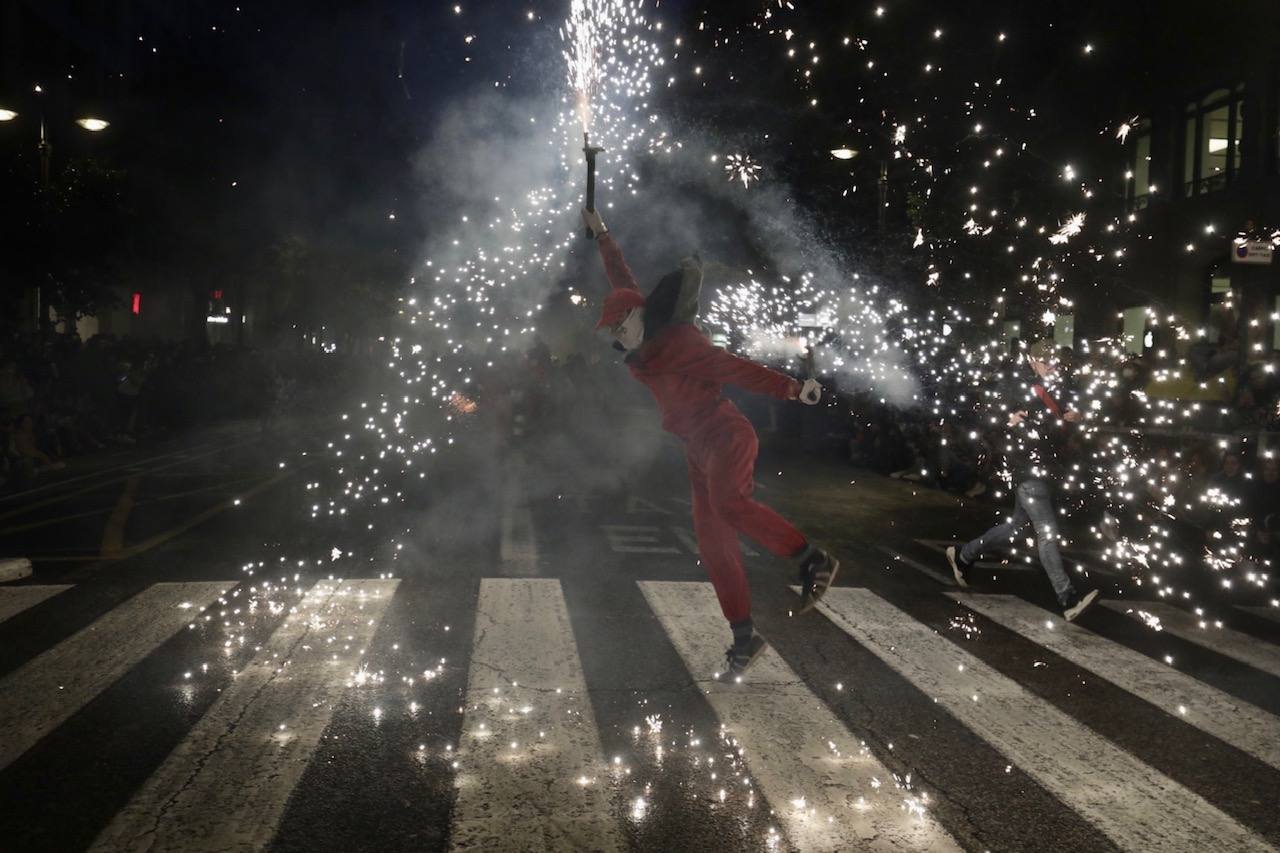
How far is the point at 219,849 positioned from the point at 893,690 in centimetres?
318

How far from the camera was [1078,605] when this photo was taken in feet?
22.6

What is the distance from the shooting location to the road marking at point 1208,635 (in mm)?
6207

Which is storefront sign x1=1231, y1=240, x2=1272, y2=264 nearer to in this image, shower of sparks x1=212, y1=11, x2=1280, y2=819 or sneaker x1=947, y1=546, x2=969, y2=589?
shower of sparks x1=212, y1=11, x2=1280, y2=819

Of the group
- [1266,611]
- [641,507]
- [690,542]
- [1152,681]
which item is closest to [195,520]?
[641,507]

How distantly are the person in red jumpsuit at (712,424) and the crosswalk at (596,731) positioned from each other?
0.48 meters

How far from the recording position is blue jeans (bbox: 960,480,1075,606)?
707cm

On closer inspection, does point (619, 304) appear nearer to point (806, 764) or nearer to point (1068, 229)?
point (806, 764)

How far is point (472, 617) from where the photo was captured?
252 inches

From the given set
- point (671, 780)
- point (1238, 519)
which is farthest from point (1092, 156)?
point (671, 780)

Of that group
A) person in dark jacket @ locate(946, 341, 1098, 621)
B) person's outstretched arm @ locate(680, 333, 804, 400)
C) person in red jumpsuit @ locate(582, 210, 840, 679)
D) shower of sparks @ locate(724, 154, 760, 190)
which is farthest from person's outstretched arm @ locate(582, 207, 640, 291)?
shower of sparks @ locate(724, 154, 760, 190)

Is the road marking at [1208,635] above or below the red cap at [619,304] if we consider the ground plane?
below

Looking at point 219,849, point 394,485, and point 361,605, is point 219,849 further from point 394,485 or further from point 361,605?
point 394,485

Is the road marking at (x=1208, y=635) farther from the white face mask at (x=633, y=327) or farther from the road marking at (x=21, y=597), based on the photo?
the road marking at (x=21, y=597)

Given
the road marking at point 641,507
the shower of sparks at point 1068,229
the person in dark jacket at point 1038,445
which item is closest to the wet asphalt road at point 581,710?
the person in dark jacket at point 1038,445
